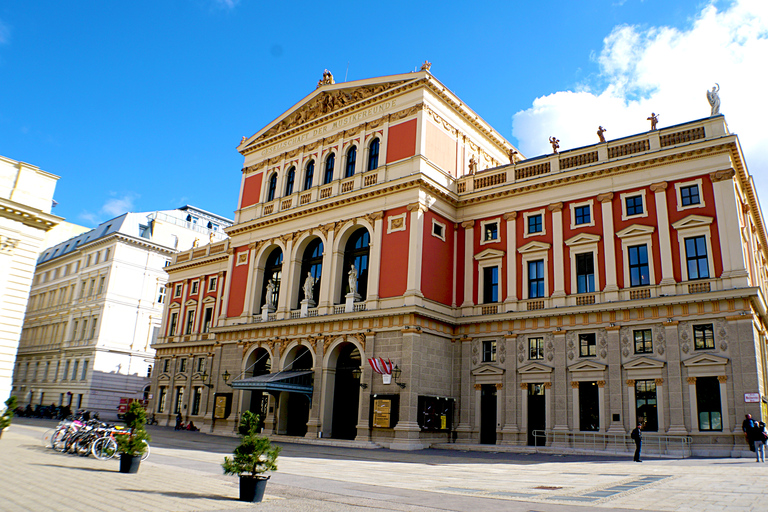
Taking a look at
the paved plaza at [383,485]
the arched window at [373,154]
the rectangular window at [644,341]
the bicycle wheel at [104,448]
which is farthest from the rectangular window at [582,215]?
the bicycle wheel at [104,448]

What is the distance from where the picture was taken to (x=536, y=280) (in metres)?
33.2

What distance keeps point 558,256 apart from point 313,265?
16737 millimetres

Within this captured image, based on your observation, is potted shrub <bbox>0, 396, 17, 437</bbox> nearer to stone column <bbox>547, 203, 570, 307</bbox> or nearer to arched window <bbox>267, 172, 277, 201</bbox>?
arched window <bbox>267, 172, 277, 201</bbox>

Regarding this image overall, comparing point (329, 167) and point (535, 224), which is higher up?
point (329, 167)

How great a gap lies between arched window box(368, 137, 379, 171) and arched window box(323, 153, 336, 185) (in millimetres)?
3196

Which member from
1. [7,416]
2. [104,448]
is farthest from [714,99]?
[7,416]

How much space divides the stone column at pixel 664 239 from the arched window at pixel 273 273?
975 inches

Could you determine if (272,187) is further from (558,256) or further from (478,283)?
(558,256)

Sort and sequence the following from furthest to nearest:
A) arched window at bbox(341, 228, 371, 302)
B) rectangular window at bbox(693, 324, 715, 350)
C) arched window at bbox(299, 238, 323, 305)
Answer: arched window at bbox(299, 238, 323, 305) → arched window at bbox(341, 228, 371, 302) → rectangular window at bbox(693, 324, 715, 350)

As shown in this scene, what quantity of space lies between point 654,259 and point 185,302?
41.5 metres

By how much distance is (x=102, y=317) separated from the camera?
6284 cm

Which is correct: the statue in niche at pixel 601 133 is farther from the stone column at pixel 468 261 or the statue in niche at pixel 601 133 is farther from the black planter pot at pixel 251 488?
the black planter pot at pixel 251 488

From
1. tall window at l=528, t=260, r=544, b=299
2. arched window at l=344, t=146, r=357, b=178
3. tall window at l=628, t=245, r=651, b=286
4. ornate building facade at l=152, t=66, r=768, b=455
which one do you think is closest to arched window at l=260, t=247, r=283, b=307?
ornate building facade at l=152, t=66, r=768, b=455

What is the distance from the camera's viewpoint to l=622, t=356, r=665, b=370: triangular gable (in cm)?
2762
